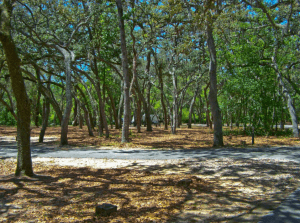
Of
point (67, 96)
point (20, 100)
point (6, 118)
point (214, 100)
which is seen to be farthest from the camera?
point (6, 118)

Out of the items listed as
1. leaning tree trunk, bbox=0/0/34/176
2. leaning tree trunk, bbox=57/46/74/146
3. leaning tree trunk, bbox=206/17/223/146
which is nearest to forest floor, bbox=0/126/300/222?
leaning tree trunk, bbox=0/0/34/176

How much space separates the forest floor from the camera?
471cm

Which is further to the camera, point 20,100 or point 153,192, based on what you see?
point 20,100

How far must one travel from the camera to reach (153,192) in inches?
231

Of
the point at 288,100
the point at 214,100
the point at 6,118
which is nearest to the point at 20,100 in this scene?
the point at 214,100

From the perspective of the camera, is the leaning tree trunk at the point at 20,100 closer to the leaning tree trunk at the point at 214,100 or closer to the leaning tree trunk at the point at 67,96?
the leaning tree trunk at the point at 67,96

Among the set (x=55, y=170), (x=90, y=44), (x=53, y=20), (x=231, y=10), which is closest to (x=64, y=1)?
(x=53, y=20)

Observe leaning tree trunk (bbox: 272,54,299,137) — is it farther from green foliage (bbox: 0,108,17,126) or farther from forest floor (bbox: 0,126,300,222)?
green foliage (bbox: 0,108,17,126)

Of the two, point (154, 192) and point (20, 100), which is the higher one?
point (20, 100)

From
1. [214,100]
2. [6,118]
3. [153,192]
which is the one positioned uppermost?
[214,100]

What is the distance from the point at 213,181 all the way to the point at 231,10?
27.6 feet

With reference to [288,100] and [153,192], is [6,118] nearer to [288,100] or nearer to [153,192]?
[288,100]

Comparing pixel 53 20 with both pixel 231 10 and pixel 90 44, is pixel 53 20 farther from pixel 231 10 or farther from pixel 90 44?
pixel 231 10

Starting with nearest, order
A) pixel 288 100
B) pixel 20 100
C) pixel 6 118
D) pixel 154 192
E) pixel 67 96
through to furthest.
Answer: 1. pixel 154 192
2. pixel 20 100
3. pixel 67 96
4. pixel 288 100
5. pixel 6 118
